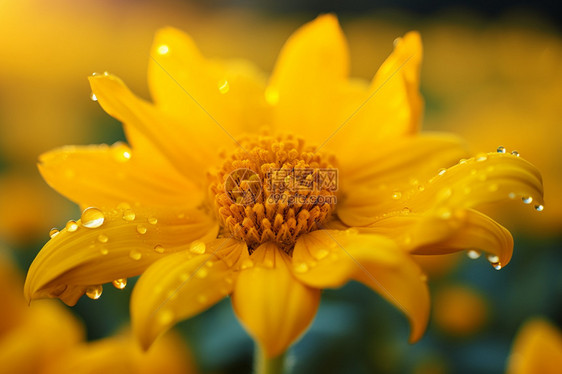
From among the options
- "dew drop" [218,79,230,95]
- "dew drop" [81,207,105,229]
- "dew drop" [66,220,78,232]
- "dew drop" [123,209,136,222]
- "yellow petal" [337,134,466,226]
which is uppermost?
"dew drop" [218,79,230,95]

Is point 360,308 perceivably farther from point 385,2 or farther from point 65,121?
point 385,2

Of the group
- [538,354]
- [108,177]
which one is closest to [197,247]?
[108,177]

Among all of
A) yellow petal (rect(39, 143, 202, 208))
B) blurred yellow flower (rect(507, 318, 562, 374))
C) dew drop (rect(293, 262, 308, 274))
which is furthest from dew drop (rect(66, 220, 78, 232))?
blurred yellow flower (rect(507, 318, 562, 374))

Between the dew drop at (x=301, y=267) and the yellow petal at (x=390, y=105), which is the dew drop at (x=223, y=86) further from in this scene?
the dew drop at (x=301, y=267)

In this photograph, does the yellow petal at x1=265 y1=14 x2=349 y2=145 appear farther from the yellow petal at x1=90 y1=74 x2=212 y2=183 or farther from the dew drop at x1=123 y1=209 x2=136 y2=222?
the dew drop at x1=123 y1=209 x2=136 y2=222

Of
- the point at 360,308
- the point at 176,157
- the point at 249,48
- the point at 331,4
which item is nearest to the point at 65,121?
the point at 249,48
